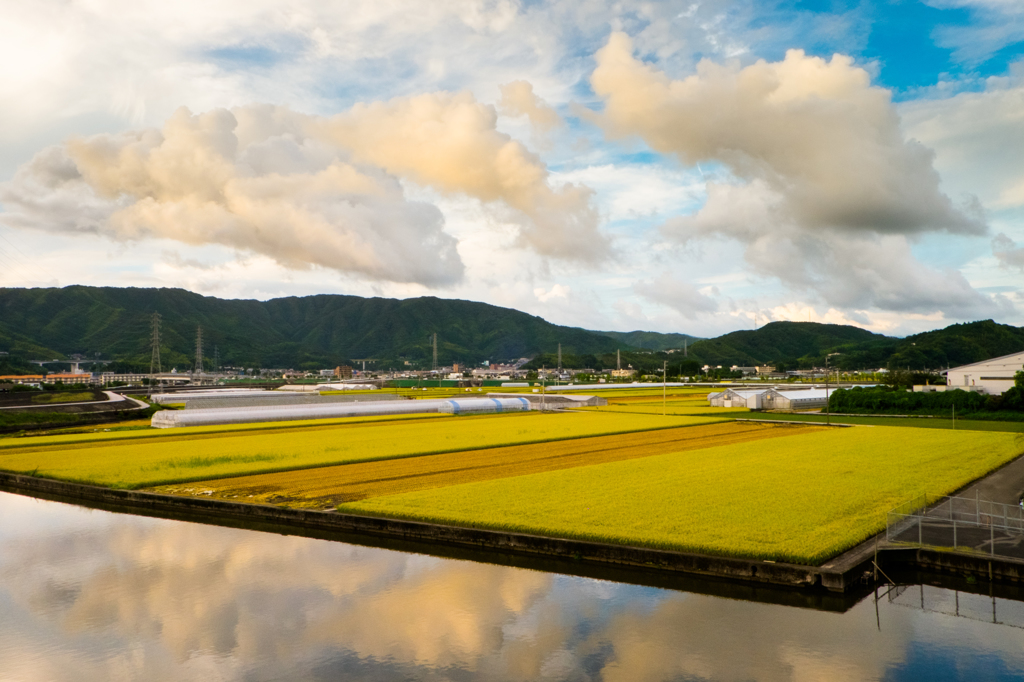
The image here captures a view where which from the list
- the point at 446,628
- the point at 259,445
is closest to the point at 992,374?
the point at 259,445

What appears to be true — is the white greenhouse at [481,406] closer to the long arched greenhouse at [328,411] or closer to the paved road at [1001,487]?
the long arched greenhouse at [328,411]

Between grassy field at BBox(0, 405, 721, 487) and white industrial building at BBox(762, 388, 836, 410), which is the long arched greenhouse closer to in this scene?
grassy field at BBox(0, 405, 721, 487)

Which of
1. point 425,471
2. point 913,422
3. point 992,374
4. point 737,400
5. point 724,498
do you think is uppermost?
point 992,374

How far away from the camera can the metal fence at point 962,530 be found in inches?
584

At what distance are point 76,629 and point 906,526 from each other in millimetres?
18675

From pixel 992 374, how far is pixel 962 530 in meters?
74.2

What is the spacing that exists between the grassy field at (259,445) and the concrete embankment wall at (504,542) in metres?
2.73

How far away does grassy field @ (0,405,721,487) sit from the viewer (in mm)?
28969

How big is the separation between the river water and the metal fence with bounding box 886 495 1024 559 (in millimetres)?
1614

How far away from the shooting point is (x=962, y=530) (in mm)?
16375

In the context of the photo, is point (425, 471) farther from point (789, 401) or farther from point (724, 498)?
point (789, 401)

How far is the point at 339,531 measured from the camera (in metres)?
19.4

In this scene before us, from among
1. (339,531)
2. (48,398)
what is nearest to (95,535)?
(339,531)

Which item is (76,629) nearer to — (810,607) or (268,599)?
(268,599)
